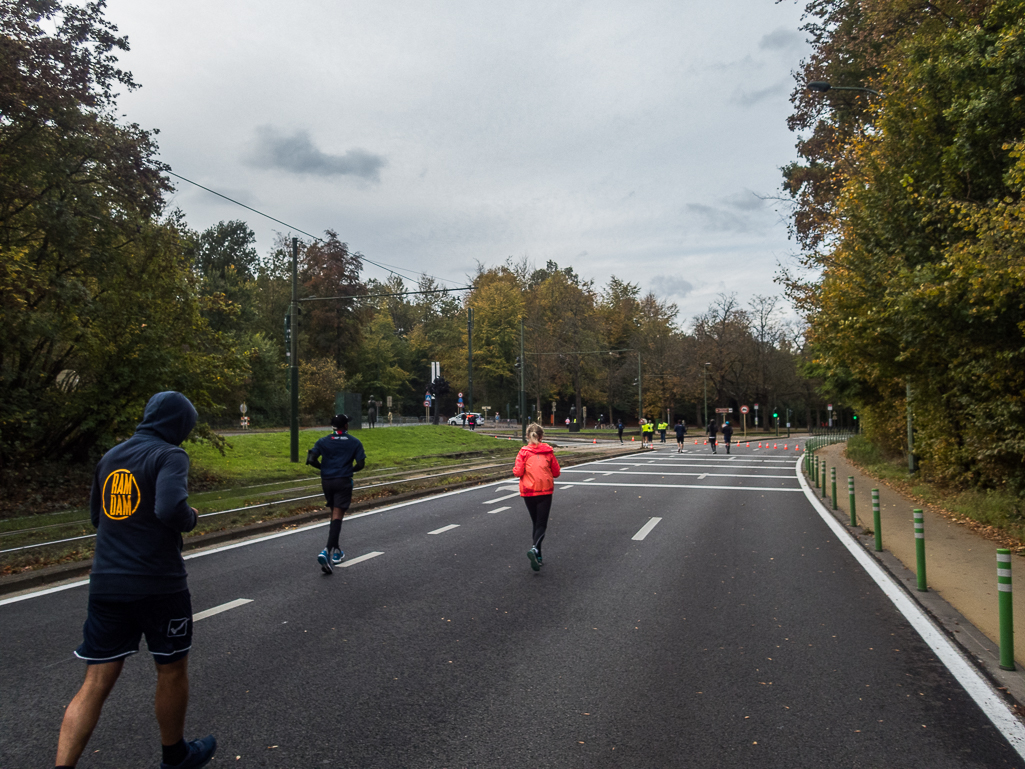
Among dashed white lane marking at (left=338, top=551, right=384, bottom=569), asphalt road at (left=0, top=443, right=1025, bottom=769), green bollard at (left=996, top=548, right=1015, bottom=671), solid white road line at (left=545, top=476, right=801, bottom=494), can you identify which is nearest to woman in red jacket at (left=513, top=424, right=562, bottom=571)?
asphalt road at (left=0, top=443, right=1025, bottom=769)

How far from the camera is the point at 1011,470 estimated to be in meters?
11.8

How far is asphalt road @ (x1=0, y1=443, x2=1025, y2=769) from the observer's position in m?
3.61

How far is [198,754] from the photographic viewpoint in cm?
334

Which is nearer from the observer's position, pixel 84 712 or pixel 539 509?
pixel 84 712

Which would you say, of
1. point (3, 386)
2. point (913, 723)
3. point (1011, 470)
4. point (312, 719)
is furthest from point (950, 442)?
point (3, 386)

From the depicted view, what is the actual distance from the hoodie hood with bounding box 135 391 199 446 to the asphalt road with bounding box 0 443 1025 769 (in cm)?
162

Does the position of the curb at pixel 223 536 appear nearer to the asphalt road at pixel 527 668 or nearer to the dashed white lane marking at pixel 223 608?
the asphalt road at pixel 527 668

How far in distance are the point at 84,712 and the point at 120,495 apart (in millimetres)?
958

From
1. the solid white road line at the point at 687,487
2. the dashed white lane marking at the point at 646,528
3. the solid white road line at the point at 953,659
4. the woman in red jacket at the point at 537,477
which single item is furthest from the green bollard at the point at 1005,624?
the solid white road line at the point at 687,487

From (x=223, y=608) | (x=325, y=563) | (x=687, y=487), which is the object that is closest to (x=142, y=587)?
(x=223, y=608)

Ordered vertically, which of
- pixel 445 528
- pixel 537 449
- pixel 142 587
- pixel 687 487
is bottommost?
pixel 687 487

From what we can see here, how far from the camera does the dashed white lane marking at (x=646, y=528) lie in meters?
10.2

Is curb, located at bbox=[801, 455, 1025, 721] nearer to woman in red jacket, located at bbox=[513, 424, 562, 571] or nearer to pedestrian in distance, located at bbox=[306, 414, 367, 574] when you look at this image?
woman in red jacket, located at bbox=[513, 424, 562, 571]

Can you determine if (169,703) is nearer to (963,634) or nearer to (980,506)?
(963,634)
